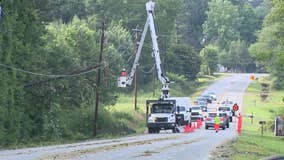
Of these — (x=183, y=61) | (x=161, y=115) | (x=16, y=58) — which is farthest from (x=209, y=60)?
(x=16, y=58)

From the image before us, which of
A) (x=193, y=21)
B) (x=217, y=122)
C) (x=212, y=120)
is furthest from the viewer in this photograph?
(x=193, y=21)

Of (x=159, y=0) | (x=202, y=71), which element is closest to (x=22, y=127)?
(x=159, y=0)

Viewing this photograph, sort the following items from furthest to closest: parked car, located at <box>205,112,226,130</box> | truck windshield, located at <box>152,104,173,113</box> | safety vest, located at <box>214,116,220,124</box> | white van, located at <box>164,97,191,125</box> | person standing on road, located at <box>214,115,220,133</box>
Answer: white van, located at <box>164,97,191,125</box> → parked car, located at <box>205,112,226,130</box> → safety vest, located at <box>214,116,220,124</box> → person standing on road, located at <box>214,115,220,133</box> → truck windshield, located at <box>152,104,173,113</box>

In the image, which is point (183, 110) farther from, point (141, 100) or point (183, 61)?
point (183, 61)

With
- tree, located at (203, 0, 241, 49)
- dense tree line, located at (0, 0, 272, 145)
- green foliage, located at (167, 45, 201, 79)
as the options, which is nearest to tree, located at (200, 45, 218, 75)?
green foliage, located at (167, 45, 201, 79)

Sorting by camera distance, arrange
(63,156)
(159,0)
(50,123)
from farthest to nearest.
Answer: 1. (159,0)
2. (50,123)
3. (63,156)

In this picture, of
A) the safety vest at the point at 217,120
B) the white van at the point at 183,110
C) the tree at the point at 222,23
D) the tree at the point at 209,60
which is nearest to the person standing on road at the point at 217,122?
the safety vest at the point at 217,120

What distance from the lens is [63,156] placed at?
25891mm

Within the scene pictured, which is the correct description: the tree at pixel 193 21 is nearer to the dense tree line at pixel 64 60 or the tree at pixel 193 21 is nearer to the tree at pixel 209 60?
the tree at pixel 209 60

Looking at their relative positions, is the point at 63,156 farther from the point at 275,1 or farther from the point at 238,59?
the point at 238,59

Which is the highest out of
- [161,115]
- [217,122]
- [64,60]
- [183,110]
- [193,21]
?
[193,21]

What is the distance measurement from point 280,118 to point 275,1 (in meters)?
9.57

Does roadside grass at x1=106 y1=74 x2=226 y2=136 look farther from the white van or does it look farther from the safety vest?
the safety vest

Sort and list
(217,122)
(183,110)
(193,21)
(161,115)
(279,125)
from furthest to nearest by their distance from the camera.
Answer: (193,21), (183,110), (217,122), (161,115), (279,125)
